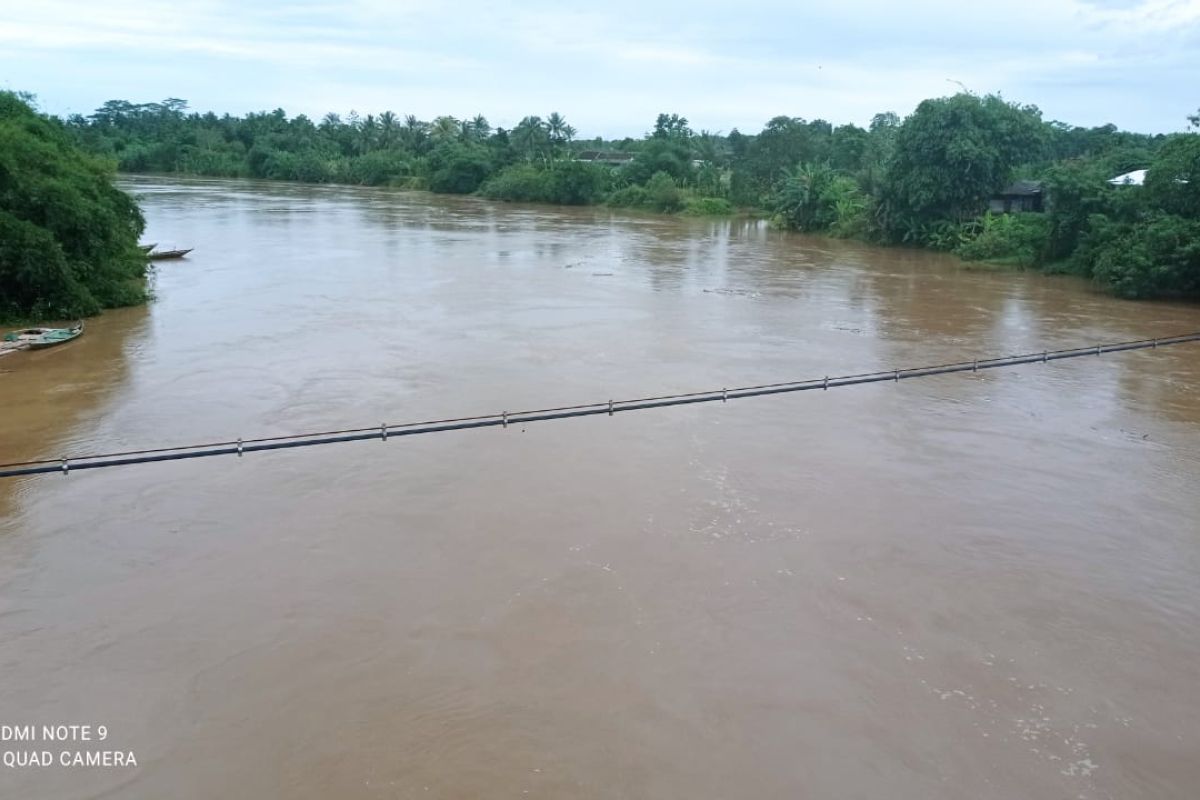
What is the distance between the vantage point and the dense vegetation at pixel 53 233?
37.7 feet

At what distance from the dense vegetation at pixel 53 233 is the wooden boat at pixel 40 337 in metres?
1.07

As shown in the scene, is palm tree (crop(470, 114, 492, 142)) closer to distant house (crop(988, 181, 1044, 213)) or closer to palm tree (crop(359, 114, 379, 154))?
palm tree (crop(359, 114, 379, 154))

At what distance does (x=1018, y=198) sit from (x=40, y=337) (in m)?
22.1

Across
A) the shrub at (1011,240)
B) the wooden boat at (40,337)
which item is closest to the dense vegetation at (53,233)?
the wooden boat at (40,337)

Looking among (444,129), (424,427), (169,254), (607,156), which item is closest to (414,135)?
(444,129)

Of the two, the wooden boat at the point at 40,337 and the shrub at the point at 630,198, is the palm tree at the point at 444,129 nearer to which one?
the shrub at the point at 630,198

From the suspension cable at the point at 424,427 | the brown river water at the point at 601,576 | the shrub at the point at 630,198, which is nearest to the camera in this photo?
the brown river water at the point at 601,576

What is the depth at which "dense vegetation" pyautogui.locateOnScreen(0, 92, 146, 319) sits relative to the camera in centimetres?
1150

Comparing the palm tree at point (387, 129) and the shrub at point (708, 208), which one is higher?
the palm tree at point (387, 129)

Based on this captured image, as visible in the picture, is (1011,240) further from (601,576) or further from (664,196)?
(664,196)

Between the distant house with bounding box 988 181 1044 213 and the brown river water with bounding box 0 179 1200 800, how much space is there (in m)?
12.5

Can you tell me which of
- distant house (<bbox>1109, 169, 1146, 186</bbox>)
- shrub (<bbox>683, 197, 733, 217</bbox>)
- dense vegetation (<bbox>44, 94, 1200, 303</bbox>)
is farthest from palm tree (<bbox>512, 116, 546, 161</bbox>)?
distant house (<bbox>1109, 169, 1146, 186</bbox>)

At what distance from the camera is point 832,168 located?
38.9 metres

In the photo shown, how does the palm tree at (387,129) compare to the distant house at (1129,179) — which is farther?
the palm tree at (387,129)
